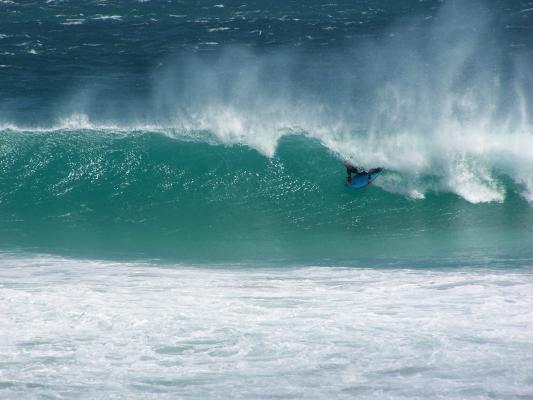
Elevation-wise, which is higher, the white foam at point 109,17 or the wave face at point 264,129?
the white foam at point 109,17

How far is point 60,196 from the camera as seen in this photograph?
1859 centimetres

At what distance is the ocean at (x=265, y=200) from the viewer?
25.8ft

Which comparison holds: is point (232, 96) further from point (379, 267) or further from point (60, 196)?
point (379, 267)

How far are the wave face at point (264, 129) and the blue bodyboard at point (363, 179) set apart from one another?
36 cm

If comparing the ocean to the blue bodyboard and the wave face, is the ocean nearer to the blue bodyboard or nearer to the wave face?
the wave face

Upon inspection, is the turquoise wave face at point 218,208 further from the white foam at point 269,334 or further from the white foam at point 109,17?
the white foam at point 109,17

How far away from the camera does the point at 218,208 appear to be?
17.9m

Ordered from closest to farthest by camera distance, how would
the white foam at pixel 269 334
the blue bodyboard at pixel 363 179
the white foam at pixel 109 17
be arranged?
the white foam at pixel 269 334 → the blue bodyboard at pixel 363 179 → the white foam at pixel 109 17

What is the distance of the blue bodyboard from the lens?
58.1ft

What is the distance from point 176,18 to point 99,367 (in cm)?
2135

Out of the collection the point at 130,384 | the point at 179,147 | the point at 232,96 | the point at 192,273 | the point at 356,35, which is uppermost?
the point at 356,35

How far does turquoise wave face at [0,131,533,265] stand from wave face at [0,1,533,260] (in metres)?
0.06

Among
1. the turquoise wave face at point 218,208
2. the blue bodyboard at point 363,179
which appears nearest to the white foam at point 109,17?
the turquoise wave face at point 218,208

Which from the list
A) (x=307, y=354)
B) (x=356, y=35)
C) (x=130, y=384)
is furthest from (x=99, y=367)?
(x=356, y=35)
